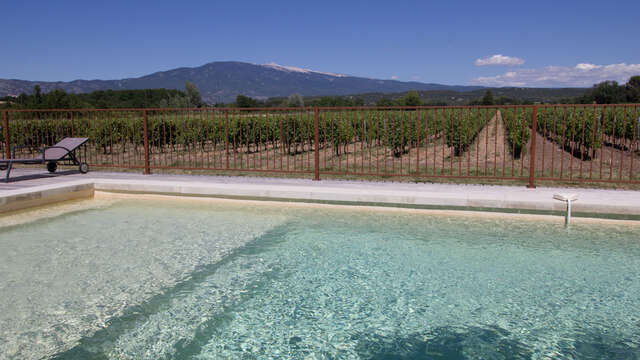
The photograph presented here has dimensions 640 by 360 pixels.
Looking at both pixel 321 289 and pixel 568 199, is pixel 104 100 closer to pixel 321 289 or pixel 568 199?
pixel 568 199

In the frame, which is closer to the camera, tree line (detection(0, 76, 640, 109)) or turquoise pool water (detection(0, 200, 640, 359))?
turquoise pool water (detection(0, 200, 640, 359))

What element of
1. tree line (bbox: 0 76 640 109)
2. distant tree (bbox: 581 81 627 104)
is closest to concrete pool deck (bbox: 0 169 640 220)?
tree line (bbox: 0 76 640 109)

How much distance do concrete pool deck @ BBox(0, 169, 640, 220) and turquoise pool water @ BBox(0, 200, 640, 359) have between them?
30 cm

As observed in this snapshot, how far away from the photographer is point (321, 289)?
3.42 metres

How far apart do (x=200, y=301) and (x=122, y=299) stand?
524 mm

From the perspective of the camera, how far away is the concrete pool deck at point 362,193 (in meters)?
5.47

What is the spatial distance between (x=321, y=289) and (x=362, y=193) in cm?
280

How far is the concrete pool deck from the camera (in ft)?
17.9

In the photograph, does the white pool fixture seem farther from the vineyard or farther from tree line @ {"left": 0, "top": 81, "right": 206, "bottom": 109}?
tree line @ {"left": 0, "top": 81, "right": 206, "bottom": 109}

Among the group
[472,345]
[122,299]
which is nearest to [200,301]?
[122,299]

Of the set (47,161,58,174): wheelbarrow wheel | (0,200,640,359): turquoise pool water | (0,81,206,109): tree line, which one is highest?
(0,81,206,109): tree line

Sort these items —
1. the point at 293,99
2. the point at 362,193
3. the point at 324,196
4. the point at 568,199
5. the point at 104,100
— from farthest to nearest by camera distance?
the point at 293,99 < the point at 104,100 < the point at 324,196 < the point at 362,193 < the point at 568,199

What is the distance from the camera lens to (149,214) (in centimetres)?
594

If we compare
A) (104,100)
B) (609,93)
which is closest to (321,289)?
(104,100)
